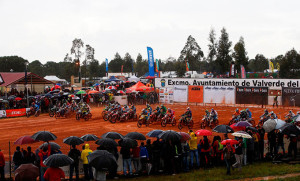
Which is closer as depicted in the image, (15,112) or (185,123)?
(185,123)

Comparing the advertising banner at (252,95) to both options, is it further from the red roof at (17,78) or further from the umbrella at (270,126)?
the red roof at (17,78)

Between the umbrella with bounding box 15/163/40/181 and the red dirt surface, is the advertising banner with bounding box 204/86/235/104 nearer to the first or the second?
the red dirt surface

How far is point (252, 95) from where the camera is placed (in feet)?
114

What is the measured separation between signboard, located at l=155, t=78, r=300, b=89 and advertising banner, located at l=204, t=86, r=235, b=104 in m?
1.74

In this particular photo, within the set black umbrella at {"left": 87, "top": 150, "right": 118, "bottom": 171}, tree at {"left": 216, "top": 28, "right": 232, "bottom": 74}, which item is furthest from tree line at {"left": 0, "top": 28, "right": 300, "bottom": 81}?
black umbrella at {"left": 87, "top": 150, "right": 118, "bottom": 171}

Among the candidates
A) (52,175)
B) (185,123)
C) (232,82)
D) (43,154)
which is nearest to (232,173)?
(52,175)

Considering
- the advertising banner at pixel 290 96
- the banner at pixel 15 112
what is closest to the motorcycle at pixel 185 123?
the advertising banner at pixel 290 96

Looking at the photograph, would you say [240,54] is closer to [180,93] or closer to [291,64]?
[291,64]

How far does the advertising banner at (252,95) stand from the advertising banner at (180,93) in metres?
5.87

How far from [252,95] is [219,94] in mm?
3457

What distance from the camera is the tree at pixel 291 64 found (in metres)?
64.4

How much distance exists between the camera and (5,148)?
19.1 metres

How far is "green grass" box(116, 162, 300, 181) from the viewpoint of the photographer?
1193 cm

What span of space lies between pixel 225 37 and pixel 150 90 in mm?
38151
